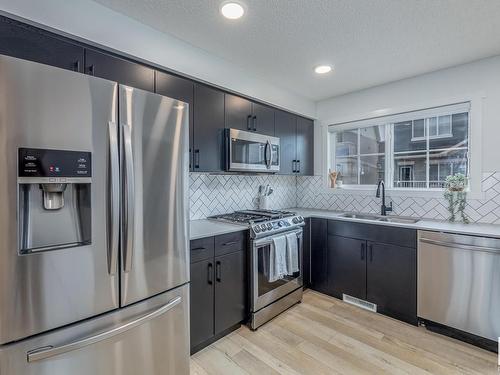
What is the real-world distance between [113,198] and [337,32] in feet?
6.45

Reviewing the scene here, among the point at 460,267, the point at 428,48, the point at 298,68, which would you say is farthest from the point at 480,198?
the point at 298,68

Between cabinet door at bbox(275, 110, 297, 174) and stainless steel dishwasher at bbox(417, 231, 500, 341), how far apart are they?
1.59 meters

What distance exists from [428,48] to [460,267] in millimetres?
1887

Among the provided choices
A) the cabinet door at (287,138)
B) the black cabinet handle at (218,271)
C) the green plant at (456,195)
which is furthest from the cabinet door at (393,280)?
the black cabinet handle at (218,271)

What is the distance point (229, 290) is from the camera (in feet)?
7.43

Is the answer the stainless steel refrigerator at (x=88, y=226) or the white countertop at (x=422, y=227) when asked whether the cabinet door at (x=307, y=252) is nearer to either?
the white countertop at (x=422, y=227)

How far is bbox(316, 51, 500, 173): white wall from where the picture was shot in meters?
2.47

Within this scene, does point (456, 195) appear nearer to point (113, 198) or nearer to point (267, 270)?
point (267, 270)

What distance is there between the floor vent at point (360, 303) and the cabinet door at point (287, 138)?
1603 millimetres

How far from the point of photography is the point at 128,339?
1.35 metres

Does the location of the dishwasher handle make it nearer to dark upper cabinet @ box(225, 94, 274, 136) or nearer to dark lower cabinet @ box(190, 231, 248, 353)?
dark lower cabinet @ box(190, 231, 248, 353)

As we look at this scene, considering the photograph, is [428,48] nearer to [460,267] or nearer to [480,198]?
[480,198]

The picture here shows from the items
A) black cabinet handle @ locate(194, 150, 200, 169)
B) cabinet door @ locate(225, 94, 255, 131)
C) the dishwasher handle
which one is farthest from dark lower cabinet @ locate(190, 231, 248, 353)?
the dishwasher handle

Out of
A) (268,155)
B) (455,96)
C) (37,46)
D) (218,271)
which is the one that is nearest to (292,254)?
(218,271)
